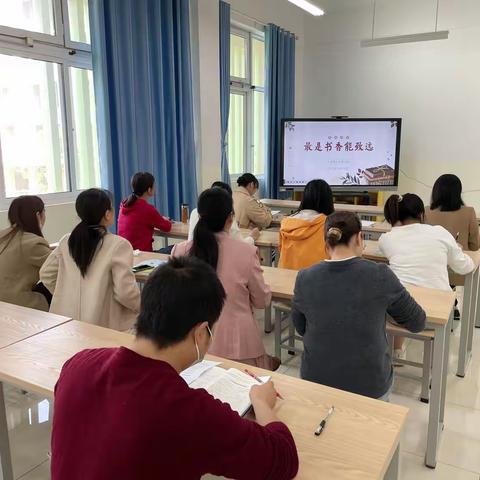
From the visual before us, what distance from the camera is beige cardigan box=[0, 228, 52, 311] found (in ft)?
8.09

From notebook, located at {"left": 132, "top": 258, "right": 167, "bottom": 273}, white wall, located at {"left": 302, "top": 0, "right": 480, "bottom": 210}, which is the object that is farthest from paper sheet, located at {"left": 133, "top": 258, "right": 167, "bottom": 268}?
white wall, located at {"left": 302, "top": 0, "right": 480, "bottom": 210}

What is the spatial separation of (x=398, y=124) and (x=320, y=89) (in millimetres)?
1680

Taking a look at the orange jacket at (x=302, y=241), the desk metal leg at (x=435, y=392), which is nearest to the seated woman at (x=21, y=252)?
the orange jacket at (x=302, y=241)

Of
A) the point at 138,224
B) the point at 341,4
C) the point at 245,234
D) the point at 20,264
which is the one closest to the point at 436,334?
the point at 245,234

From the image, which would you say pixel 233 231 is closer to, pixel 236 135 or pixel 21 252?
pixel 21 252

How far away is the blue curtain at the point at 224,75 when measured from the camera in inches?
A: 223

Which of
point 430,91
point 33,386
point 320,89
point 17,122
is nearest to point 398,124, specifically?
point 430,91

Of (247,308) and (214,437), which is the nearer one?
(214,437)

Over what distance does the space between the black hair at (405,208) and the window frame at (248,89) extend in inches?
164

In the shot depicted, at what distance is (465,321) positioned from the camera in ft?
9.37

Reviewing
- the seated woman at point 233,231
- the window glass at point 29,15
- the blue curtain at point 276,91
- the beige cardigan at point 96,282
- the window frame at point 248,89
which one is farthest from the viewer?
the blue curtain at point 276,91

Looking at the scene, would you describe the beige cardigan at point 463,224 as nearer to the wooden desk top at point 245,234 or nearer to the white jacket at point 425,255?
the white jacket at point 425,255

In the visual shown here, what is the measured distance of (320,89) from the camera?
25.2ft

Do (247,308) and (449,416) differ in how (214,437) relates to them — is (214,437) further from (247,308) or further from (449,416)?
(449,416)
